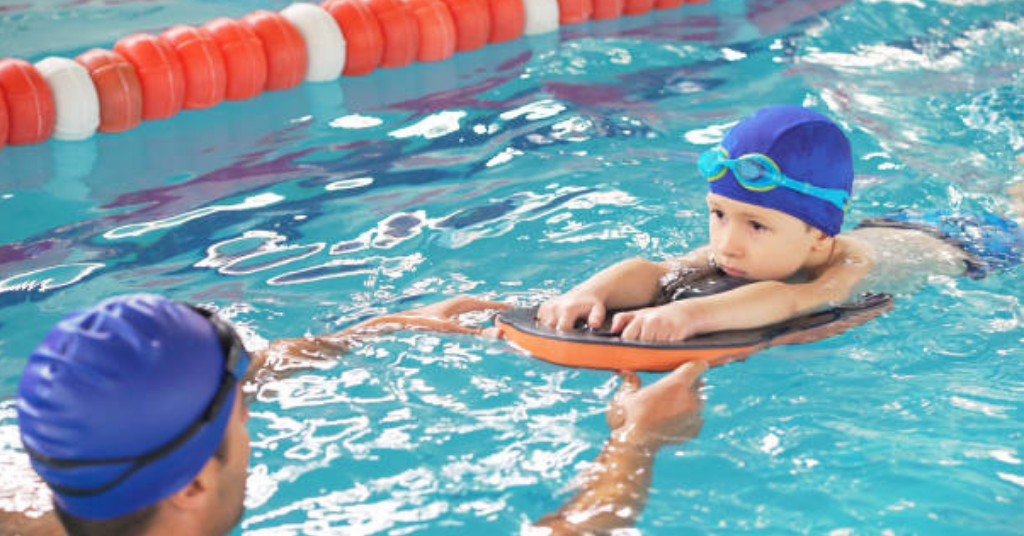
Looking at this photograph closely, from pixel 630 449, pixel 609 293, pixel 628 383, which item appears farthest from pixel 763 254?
pixel 630 449

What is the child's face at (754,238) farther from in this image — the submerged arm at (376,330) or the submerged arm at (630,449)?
the submerged arm at (376,330)

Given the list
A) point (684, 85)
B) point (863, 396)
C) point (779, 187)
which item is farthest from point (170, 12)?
point (863, 396)

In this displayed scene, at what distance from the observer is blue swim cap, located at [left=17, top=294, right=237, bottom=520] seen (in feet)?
6.36

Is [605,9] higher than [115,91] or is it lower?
lower

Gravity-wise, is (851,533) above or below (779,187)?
below

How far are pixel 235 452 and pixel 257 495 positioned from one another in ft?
2.50

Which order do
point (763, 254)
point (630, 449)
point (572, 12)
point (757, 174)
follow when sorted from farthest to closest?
point (572, 12) → point (763, 254) → point (757, 174) → point (630, 449)

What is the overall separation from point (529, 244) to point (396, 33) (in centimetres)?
321

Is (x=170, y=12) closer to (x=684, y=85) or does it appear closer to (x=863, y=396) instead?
(x=684, y=85)

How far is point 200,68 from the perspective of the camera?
21.8 ft

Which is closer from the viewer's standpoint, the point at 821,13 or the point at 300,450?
the point at 300,450

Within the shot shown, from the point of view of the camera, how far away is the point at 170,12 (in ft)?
26.3

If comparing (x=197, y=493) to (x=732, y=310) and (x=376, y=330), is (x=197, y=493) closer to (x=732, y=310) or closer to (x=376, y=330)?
(x=376, y=330)

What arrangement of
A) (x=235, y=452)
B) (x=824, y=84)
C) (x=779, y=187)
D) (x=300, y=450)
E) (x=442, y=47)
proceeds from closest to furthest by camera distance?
(x=235, y=452), (x=300, y=450), (x=779, y=187), (x=824, y=84), (x=442, y=47)
